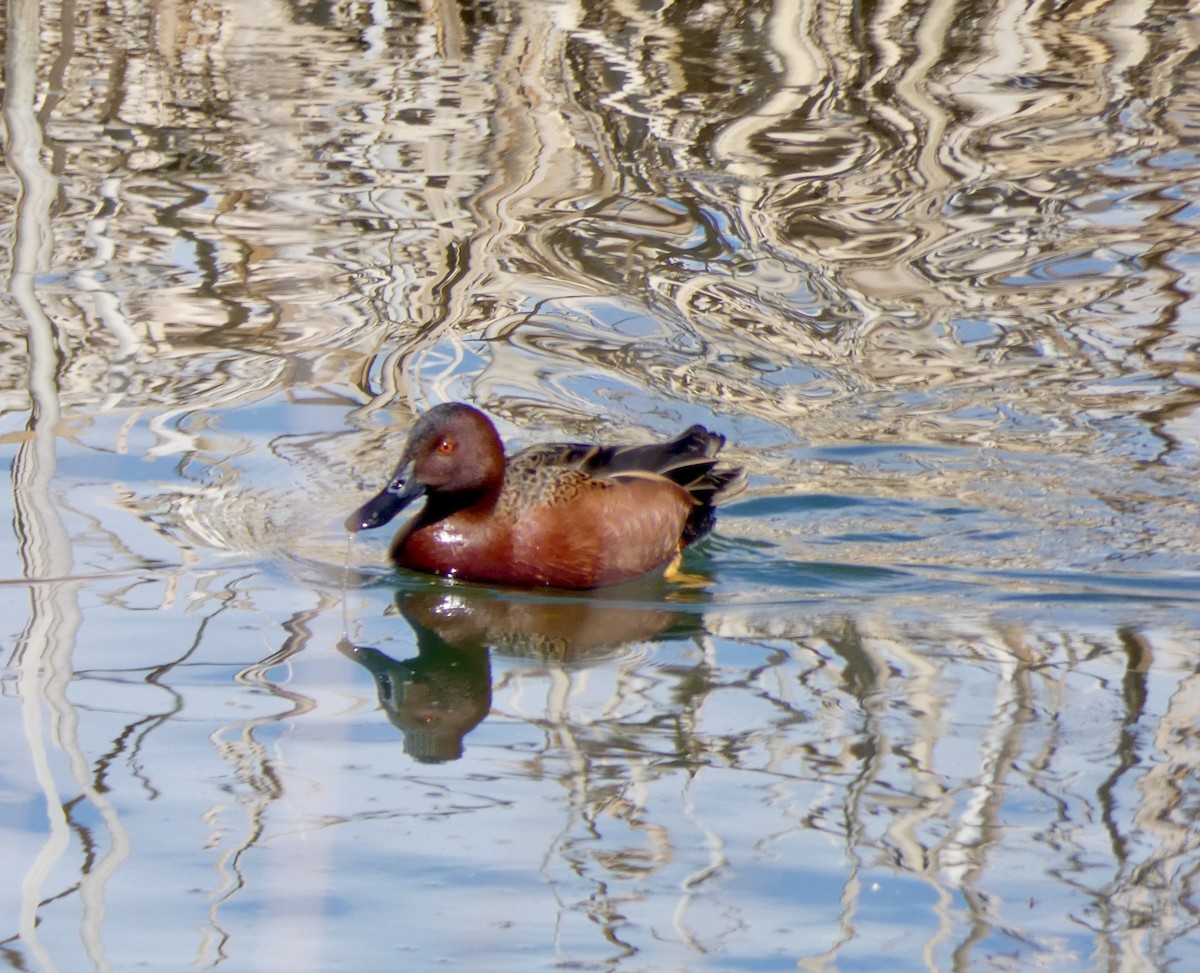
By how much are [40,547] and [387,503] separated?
134 cm

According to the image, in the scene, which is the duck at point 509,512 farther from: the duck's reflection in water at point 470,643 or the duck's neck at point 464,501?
the duck's reflection in water at point 470,643

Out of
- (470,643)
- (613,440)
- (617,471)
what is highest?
(617,471)

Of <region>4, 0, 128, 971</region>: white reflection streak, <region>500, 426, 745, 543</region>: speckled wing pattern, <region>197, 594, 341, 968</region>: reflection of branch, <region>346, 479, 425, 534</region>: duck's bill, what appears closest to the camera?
<region>197, 594, 341, 968</region>: reflection of branch

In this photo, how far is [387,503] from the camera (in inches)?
264

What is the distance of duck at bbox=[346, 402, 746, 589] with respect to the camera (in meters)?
6.73

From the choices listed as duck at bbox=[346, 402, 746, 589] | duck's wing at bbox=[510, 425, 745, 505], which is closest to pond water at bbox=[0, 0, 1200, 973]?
duck at bbox=[346, 402, 746, 589]

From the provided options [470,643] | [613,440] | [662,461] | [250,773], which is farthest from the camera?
[613,440]

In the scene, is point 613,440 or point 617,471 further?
point 613,440

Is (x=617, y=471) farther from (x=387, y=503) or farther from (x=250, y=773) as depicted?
(x=250, y=773)

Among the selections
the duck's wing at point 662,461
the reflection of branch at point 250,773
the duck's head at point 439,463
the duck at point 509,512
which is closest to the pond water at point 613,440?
the reflection of branch at point 250,773

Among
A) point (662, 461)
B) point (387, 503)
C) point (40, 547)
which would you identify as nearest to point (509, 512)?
point (387, 503)

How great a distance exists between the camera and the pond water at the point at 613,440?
4441mm

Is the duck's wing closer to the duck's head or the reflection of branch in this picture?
the duck's head

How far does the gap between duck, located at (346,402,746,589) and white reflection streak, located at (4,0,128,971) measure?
3.80ft
